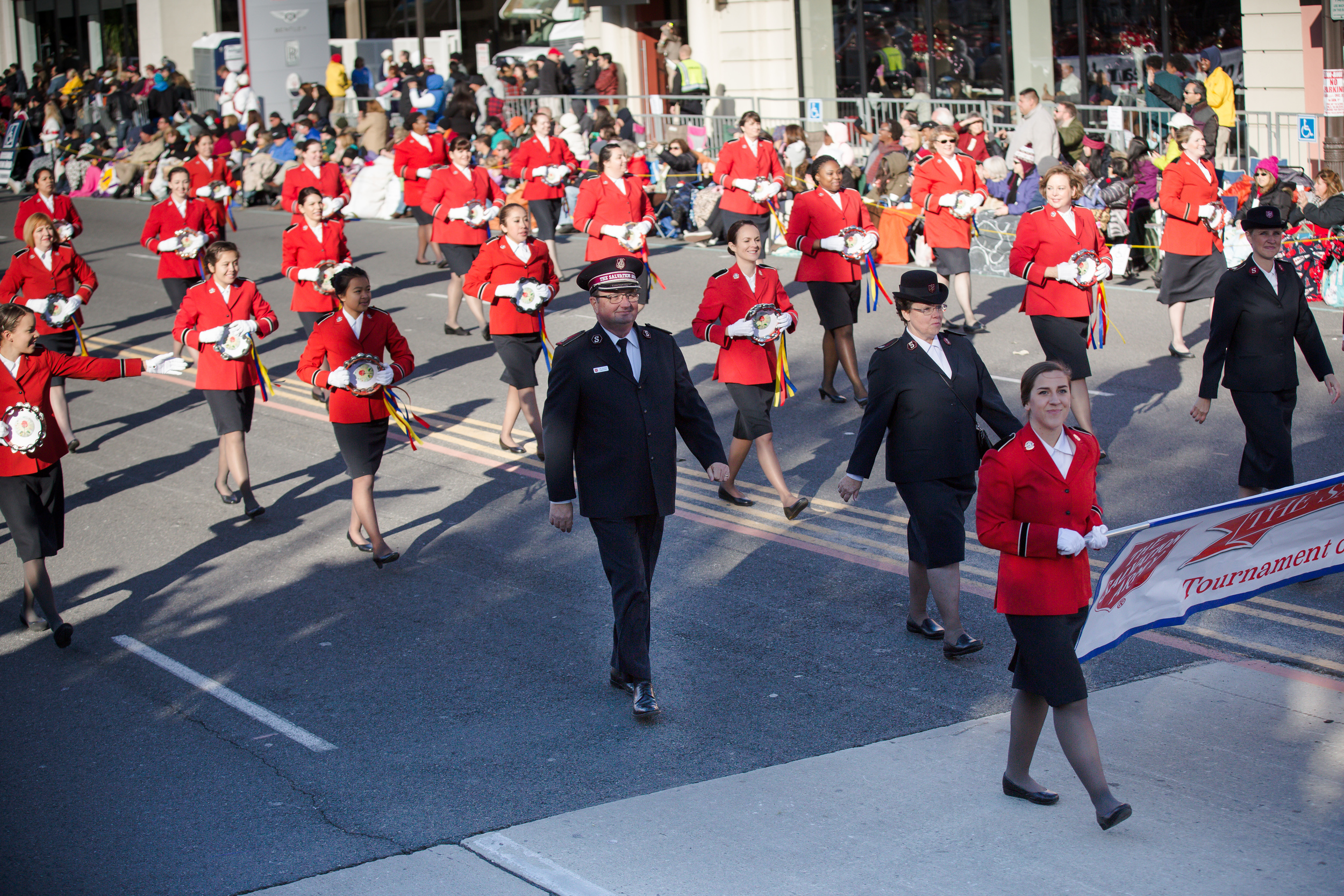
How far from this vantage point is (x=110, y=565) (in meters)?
9.57

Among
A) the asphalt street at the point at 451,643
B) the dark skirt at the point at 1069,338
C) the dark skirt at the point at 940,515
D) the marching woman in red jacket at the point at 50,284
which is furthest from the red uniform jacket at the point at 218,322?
the dark skirt at the point at 1069,338

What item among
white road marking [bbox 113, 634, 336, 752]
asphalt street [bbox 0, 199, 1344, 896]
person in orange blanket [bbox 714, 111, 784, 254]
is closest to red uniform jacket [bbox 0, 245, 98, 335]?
asphalt street [bbox 0, 199, 1344, 896]

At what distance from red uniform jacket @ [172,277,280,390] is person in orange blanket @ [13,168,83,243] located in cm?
598

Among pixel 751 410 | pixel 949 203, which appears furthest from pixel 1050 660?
pixel 949 203

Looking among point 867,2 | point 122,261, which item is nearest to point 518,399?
point 122,261

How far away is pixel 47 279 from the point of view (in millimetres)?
13016

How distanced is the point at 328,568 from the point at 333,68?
2756 cm

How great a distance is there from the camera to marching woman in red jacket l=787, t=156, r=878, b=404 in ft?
39.2

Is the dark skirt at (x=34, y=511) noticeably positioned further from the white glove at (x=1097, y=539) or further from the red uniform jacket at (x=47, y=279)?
the white glove at (x=1097, y=539)

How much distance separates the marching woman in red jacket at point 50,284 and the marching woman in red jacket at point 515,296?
4.09 m

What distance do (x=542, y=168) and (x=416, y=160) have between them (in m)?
2.39

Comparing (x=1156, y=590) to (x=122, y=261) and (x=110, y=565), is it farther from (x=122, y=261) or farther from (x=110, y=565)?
(x=122, y=261)

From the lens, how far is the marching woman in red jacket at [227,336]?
10.1 meters

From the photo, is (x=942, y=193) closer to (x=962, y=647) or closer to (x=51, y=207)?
(x=962, y=647)
